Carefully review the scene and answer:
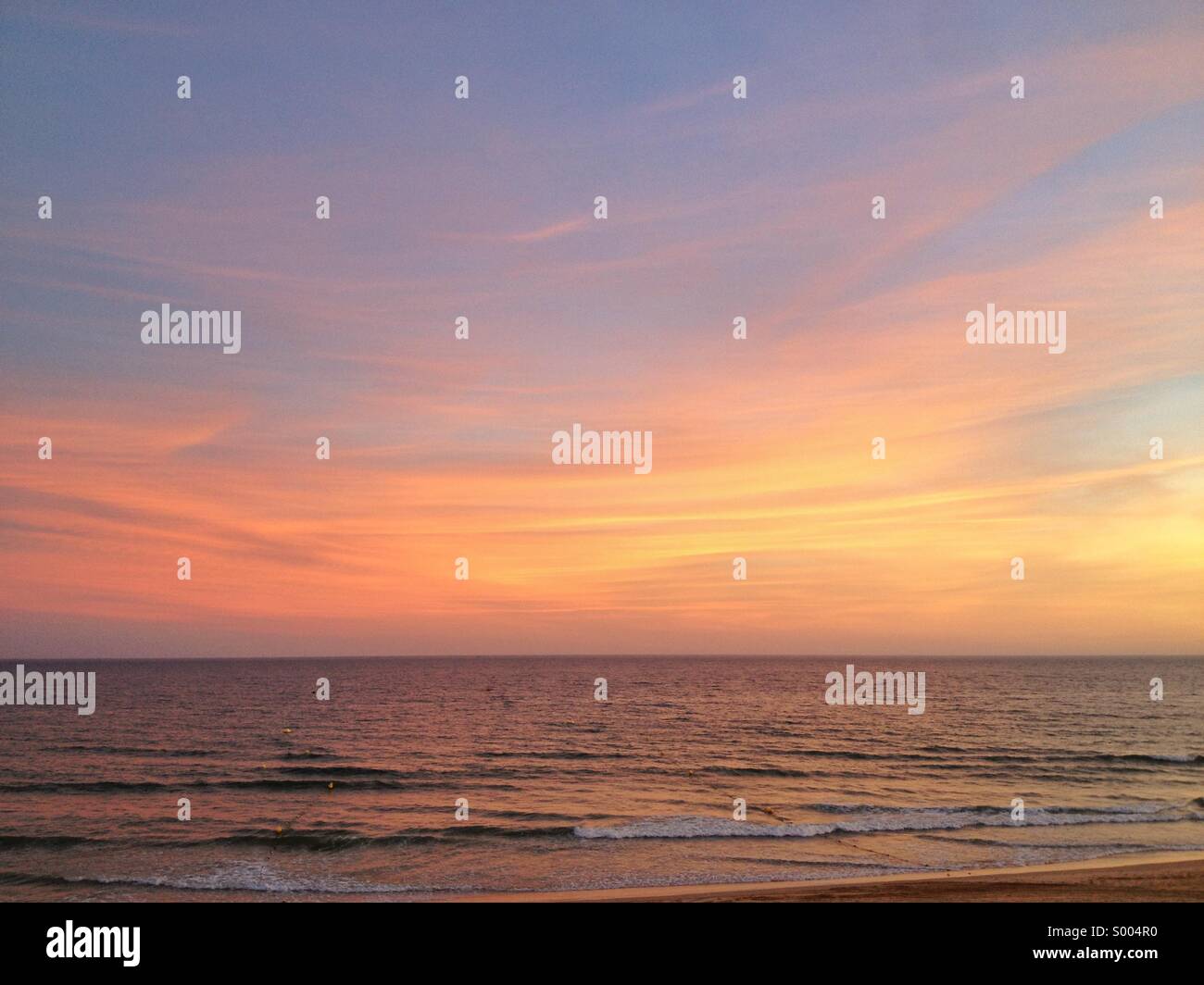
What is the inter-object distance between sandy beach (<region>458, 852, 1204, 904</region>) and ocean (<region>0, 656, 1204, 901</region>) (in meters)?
0.83

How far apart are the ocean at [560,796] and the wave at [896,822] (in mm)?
95

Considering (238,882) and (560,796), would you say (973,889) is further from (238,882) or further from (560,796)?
(560,796)

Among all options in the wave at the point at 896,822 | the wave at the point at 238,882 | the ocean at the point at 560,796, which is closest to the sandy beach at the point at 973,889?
the ocean at the point at 560,796

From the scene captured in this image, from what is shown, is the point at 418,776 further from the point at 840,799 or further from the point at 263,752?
the point at 840,799

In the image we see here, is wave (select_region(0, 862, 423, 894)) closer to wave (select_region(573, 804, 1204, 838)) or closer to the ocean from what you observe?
the ocean

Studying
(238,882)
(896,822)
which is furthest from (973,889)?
(238,882)

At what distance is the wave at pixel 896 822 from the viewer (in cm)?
1939

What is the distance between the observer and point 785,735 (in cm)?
4116

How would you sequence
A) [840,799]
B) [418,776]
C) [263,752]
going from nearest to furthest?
[840,799]
[418,776]
[263,752]

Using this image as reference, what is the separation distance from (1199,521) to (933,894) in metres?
12.1

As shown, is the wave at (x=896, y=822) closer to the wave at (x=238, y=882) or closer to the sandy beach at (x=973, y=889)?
the sandy beach at (x=973, y=889)

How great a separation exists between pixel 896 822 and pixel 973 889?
7.76 m

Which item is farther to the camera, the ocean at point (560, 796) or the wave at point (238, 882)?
the ocean at point (560, 796)
